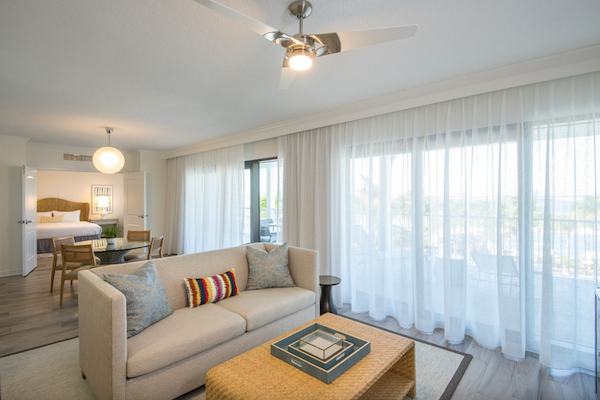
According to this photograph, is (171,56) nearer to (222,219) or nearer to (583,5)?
(583,5)

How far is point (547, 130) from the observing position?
8.00ft

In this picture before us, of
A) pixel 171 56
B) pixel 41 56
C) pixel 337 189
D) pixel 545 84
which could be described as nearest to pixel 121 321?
pixel 171 56

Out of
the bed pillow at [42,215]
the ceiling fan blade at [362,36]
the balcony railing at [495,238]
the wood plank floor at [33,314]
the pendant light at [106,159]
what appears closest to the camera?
the ceiling fan blade at [362,36]

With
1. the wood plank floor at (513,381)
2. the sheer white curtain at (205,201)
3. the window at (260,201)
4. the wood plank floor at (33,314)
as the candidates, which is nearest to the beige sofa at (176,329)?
the wood plank floor at (33,314)

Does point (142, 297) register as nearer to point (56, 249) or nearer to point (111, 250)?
point (111, 250)

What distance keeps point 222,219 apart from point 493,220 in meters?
4.31

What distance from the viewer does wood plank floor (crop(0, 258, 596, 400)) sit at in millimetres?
2082

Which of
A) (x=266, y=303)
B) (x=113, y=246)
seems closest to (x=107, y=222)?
(x=113, y=246)

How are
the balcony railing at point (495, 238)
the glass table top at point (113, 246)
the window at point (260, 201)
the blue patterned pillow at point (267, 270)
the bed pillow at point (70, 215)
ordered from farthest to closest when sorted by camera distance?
the bed pillow at point (70, 215)
the window at point (260, 201)
the glass table top at point (113, 246)
the blue patterned pillow at point (267, 270)
the balcony railing at point (495, 238)

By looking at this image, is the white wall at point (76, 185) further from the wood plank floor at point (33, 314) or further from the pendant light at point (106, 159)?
the pendant light at point (106, 159)

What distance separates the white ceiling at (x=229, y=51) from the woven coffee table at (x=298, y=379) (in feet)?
6.76

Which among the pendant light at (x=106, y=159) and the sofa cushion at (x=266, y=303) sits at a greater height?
the pendant light at (x=106, y=159)

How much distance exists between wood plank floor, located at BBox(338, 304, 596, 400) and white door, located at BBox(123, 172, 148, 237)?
6.08 meters

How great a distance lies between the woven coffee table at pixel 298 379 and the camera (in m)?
1.40
